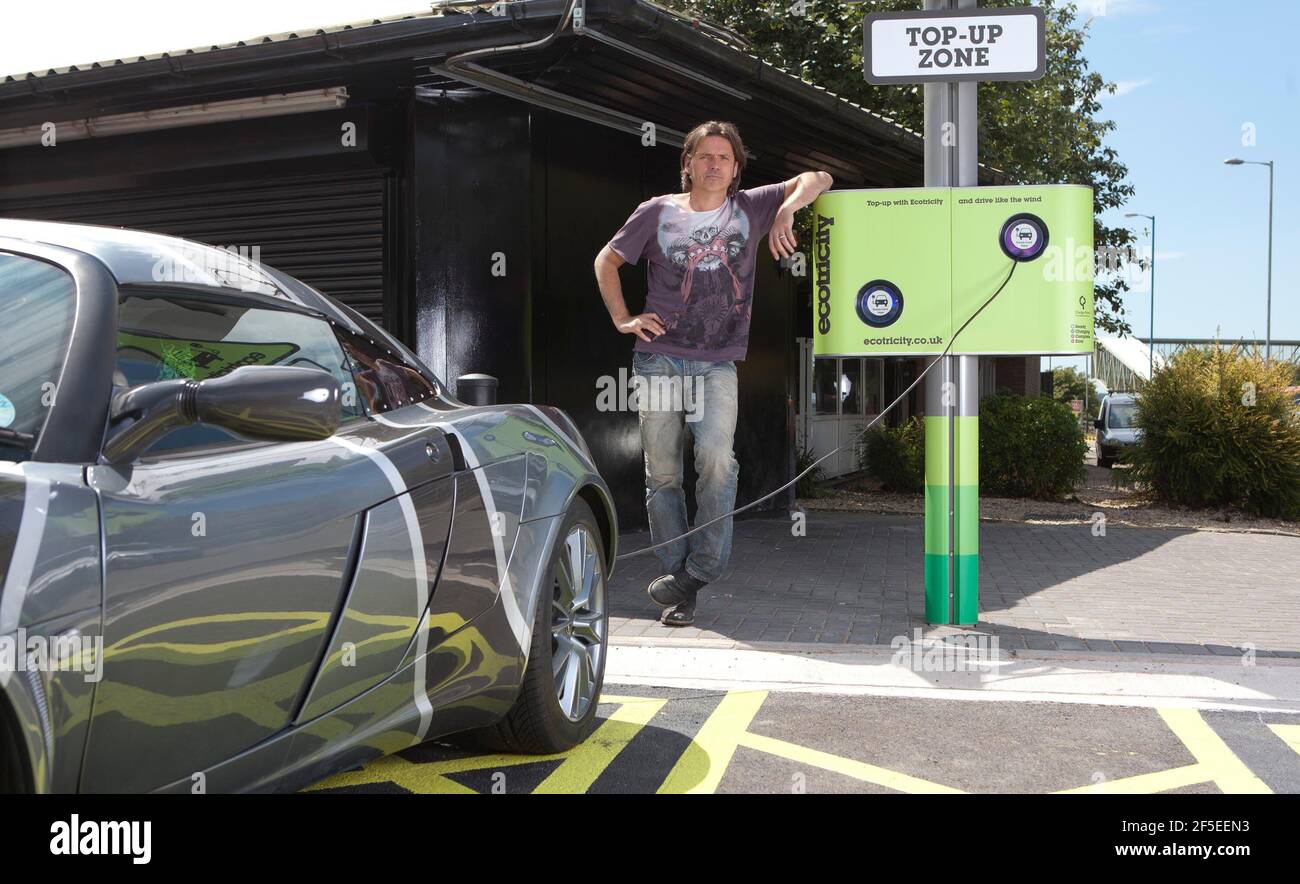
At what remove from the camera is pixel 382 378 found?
10.6 ft

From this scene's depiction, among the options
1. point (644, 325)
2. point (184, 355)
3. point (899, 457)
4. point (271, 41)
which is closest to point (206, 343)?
point (184, 355)

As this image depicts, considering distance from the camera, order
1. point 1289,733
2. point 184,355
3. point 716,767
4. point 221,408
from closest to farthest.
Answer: point 221,408 → point 184,355 → point 716,767 → point 1289,733

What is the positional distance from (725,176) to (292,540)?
144 inches

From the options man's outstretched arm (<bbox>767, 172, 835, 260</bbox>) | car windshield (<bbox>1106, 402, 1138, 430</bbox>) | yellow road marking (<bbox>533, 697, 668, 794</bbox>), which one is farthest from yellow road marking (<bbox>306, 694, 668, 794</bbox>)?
car windshield (<bbox>1106, 402, 1138, 430</bbox>)

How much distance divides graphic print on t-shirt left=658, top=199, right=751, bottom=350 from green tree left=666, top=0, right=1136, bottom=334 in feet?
27.6

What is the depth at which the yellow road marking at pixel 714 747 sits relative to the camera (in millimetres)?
3469

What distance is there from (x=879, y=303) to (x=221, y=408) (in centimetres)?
391

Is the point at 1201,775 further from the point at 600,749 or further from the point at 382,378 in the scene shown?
the point at 382,378

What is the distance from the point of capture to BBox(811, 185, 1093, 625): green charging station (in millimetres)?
5430

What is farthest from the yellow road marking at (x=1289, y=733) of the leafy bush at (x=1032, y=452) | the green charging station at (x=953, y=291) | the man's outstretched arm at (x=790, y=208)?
the leafy bush at (x=1032, y=452)

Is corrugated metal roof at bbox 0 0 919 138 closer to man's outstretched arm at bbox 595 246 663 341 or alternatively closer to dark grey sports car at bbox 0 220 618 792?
man's outstretched arm at bbox 595 246 663 341

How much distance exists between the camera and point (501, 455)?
3289 millimetres

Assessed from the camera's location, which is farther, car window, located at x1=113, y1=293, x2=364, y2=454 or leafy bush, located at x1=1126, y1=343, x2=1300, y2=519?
leafy bush, located at x1=1126, y1=343, x2=1300, y2=519
